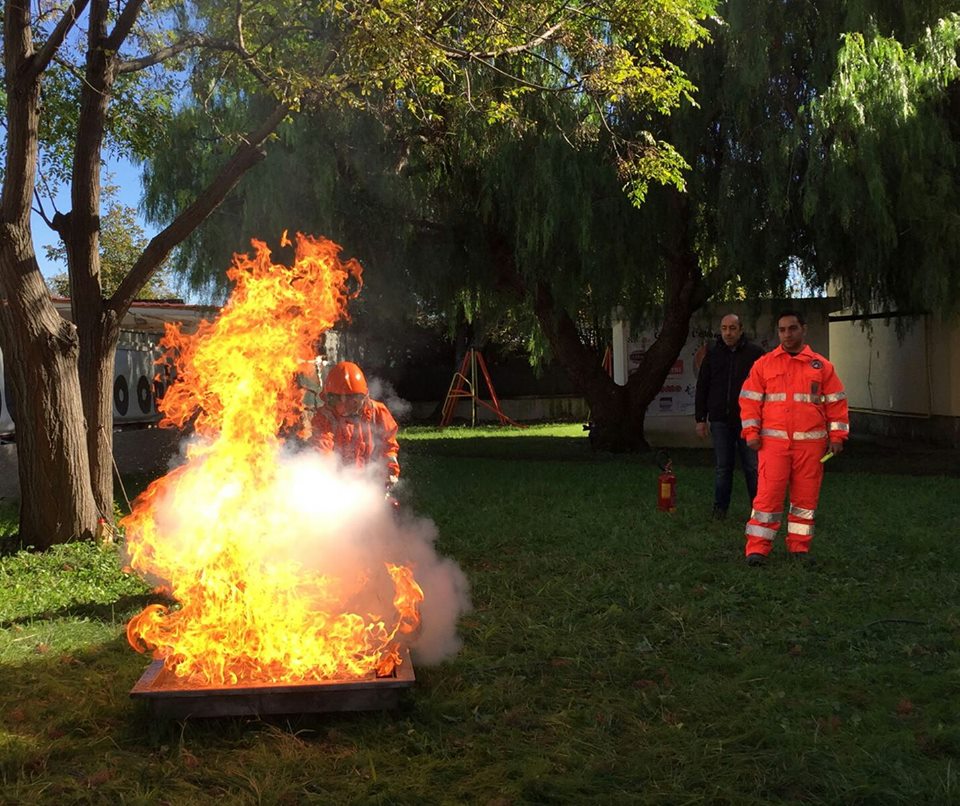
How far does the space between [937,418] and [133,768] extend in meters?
16.1

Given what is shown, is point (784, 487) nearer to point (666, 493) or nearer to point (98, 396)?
point (666, 493)

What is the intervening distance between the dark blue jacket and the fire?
4352mm

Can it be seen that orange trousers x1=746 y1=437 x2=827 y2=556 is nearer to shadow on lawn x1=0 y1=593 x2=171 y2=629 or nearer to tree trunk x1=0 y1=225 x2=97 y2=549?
shadow on lawn x1=0 y1=593 x2=171 y2=629

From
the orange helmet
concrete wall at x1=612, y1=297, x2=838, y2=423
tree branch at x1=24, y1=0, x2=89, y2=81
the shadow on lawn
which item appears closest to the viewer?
the orange helmet

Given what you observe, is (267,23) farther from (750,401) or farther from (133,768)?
(133,768)

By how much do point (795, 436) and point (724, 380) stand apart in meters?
1.69

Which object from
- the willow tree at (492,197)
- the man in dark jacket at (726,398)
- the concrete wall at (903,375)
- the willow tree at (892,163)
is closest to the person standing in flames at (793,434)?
the man in dark jacket at (726,398)

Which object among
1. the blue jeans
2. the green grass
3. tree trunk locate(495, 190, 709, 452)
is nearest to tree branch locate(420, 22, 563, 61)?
the blue jeans

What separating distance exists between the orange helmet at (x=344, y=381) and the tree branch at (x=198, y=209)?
3.56 meters

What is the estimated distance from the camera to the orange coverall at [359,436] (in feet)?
17.4

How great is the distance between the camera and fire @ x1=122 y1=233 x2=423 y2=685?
405 centimetres

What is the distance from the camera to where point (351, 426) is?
532 centimetres

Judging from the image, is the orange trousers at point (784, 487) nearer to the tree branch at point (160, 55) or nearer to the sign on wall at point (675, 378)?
the tree branch at point (160, 55)

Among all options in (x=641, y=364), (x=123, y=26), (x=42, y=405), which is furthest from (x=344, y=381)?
(x=641, y=364)
